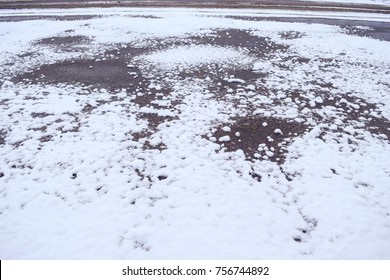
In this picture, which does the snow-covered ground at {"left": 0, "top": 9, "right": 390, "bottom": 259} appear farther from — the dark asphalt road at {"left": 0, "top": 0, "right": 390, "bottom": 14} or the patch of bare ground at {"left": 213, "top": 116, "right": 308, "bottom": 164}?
the dark asphalt road at {"left": 0, "top": 0, "right": 390, "bottom": 14}

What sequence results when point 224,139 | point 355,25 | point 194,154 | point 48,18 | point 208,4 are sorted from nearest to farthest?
point 194,154
point 224,139
point 355,25
point 48,18
point 208,4

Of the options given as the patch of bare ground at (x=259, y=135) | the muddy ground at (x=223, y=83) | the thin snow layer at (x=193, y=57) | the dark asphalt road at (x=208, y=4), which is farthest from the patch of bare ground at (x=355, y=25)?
the patch of bare ground at (x=259, y=135)

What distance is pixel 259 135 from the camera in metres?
6.86

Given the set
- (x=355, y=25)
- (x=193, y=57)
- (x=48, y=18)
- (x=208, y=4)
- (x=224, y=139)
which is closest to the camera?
(x=224, y=139)

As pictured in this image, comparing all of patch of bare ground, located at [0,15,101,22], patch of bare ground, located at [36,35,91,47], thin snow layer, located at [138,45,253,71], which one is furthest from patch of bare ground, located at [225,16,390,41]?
patch of bare ground, located at [0,15,101,22]

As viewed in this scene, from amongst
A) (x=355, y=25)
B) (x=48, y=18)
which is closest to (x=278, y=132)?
(x=355, y=25)

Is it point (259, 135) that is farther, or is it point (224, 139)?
point (259, 135)

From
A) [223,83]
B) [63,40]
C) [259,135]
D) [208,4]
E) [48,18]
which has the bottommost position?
[259,135]

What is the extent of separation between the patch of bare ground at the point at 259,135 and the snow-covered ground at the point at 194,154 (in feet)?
0.13

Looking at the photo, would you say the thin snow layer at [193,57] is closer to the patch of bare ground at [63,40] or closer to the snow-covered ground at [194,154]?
the snow-covered ground at [194,154]

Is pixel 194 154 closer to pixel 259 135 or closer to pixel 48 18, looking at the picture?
pixel 259 135

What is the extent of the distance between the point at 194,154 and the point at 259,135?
1776 millimetres

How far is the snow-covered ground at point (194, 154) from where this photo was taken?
4500 millimetres
